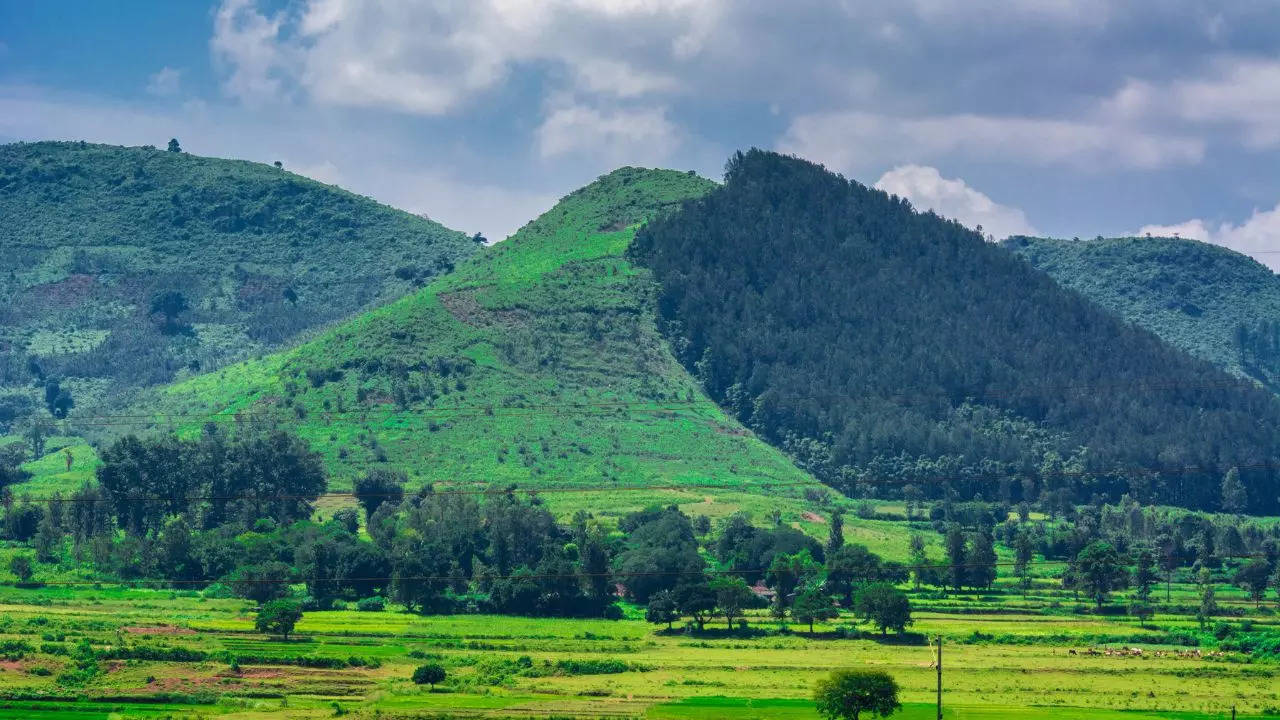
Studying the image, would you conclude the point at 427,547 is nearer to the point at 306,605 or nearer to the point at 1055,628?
the point at 306,605

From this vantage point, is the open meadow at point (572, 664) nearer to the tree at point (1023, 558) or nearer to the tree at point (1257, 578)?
the tree at point (1257, 578)

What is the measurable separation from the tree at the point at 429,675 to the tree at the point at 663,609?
99.8ft

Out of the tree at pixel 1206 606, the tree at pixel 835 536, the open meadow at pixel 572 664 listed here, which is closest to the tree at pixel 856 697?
the open meadow at pixel 572 664

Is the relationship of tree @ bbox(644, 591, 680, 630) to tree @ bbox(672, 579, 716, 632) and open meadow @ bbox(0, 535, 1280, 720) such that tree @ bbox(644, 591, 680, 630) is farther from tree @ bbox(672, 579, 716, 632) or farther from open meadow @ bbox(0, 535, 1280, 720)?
open meadow @ bbox(0, 535, 1280, 720)

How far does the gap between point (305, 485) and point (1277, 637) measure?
10123 cm

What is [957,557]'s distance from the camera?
16962cm

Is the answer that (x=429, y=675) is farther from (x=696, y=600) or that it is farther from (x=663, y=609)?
(x=696, y=600)

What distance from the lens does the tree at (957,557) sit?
166 meters

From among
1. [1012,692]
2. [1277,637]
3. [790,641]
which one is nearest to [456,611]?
[790,641]

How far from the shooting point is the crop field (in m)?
108

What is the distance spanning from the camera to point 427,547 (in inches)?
6388

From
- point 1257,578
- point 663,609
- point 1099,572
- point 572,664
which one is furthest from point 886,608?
point 1257,578

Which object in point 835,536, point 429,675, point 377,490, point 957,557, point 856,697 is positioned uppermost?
point 377,490

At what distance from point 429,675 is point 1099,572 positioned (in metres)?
68.8
